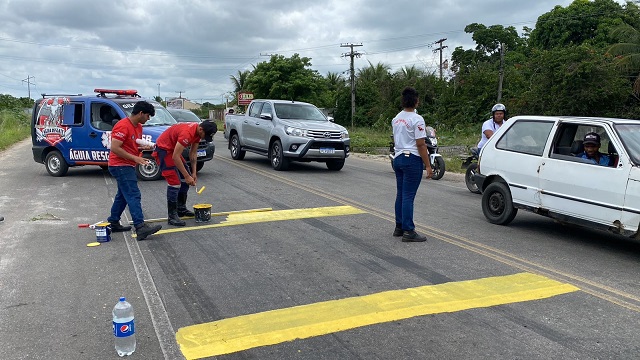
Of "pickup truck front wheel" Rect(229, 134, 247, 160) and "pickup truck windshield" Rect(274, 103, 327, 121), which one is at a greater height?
"pickup truck windshield" Rect(274, 103, 327, 121)

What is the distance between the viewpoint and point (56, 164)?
41.8 ft

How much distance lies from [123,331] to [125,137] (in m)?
3.66

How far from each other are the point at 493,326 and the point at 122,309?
2812mm

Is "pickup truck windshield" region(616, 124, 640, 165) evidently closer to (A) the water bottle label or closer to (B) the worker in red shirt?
(A) the water bottle label

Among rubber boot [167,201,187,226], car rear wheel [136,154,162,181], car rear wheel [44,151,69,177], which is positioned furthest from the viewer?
car rear wheel [44,151,69,177]

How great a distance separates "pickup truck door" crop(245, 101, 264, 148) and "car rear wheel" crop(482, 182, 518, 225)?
843 centimetres

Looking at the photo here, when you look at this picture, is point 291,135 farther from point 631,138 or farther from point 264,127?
Result: point 631,138

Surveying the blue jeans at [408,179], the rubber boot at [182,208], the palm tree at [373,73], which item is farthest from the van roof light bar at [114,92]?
the palm tree at [373,73]

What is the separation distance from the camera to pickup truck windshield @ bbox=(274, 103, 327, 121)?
1461 cm

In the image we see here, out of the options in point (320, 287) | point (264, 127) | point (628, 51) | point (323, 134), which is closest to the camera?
point (320, 287)

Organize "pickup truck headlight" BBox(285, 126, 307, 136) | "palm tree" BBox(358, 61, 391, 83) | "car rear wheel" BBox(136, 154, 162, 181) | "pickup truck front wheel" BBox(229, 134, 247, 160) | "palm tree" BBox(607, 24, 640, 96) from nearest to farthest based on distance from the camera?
"car rear wheel" BBox(136, 154, 162, 181), "pickup truck headlight" BBox(285, 126, 307, 136), "pickup truck front wheel" BBox(229, 134, 247, 160), "palm tree" BBox(607, 24, 640, 96), "palm tree" BBox(358, 61, 391, 83)

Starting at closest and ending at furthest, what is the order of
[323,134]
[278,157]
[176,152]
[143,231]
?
[143,231] → [176,152] → [323,134] → [278,157]

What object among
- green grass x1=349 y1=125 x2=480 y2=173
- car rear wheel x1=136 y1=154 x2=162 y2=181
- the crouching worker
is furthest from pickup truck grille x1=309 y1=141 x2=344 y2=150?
the crouching worker

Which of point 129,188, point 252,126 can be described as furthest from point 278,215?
point 252,126
